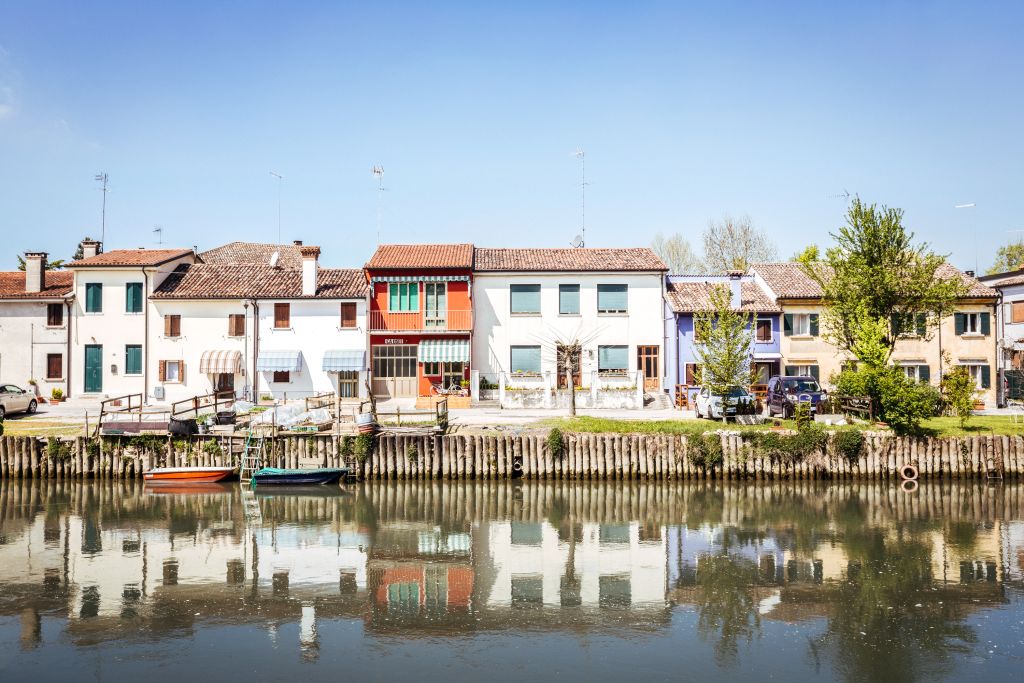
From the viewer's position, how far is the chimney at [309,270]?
1555 inches

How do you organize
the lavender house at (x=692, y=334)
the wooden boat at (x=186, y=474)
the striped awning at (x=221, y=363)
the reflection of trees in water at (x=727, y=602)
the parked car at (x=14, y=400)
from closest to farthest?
1. the reflection of trees in water at (x=727, y=602)
2. the wooden boat at (x=186, y=474)
3. the parked car at (x=14, y=400)
4. the striped awning at (x=221, y=363)
5. the lavender house at (x=692, y=334)

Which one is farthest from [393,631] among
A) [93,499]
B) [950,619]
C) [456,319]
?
[456,319]

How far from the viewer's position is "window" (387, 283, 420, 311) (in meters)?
39.7

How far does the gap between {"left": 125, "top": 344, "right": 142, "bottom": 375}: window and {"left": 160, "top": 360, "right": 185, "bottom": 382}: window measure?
1.10 meters

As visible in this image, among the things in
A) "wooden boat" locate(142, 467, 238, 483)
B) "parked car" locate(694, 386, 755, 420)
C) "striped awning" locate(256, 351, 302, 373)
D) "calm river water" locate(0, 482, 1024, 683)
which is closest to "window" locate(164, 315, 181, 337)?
"striped awning" locate(256, 351, 302, 373)

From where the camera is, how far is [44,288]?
1599 inches

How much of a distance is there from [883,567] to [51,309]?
3865cm

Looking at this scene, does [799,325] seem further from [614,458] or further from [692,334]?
[614,458]

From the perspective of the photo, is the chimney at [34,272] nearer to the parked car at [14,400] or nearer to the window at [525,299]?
the parked car at [14,400]

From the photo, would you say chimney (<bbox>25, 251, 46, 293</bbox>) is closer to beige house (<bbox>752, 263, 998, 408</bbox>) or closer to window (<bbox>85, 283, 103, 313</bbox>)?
window (<bbox>85, 283, 103, 313</bbox>)

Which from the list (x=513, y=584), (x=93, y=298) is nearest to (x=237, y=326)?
(x=93, y=298)

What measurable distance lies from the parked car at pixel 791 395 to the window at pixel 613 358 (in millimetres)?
8114

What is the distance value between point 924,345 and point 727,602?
29.9 meters

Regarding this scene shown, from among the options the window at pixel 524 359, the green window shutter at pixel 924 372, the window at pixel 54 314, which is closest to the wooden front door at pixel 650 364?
the window at pixel 524 359
